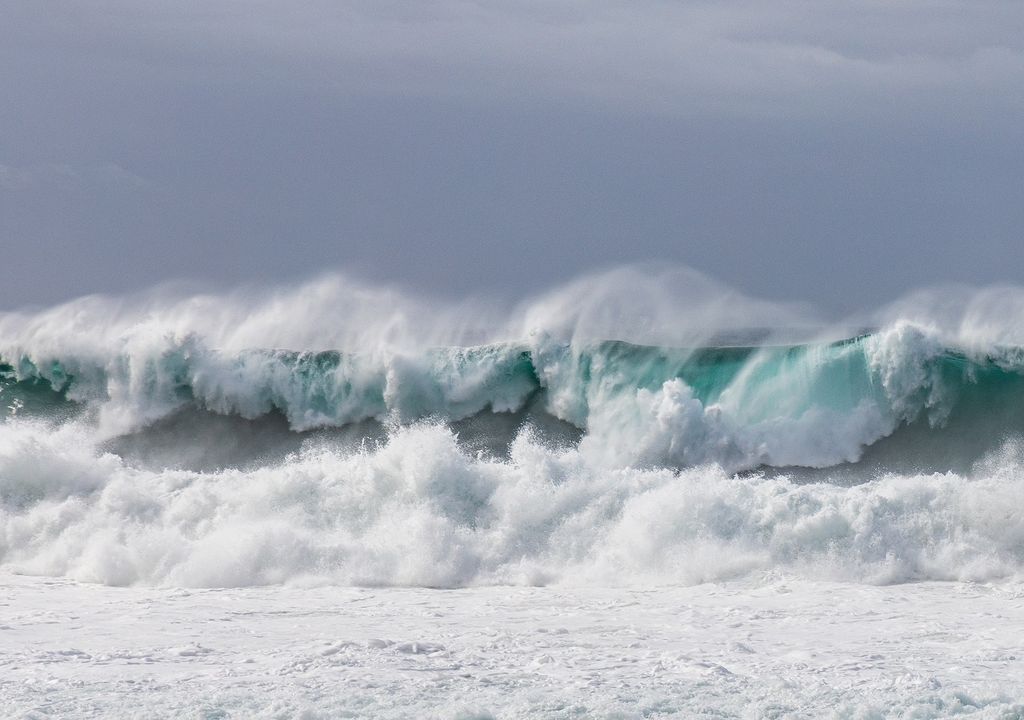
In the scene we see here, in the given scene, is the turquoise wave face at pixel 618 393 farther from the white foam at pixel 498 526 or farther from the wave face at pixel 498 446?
the white foam at pixel 498 526

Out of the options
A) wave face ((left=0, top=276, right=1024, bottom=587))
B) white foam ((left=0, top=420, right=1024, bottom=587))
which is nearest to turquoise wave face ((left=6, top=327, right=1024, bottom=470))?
wave face ((left=0, top=276, right=1024, bottom=587))

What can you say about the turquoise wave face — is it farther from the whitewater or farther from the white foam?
the white foam

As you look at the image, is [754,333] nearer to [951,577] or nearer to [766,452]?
[766,452]

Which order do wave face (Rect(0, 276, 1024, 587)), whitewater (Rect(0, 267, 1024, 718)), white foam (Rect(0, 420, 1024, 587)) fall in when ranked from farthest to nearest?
wave face (Rect(0, 276, 1024, 587)) < white foam (Rect(0, 420, 1024, 587)) < whitewater (Rect(0, 267, 1024, 718))

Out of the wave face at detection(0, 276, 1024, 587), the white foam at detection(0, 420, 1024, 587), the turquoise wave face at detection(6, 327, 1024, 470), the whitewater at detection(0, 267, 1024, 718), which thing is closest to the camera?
the whitewater at detection(0, 267, 1024, 718)

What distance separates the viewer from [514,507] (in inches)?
489

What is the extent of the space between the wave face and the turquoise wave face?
0.04m

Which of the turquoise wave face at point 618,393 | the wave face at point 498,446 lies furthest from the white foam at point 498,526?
the turquoise wave face at point 618,393

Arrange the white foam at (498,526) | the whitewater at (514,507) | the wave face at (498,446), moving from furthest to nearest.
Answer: the wave face at (498,446), the white foam at (498,526), the whitewater at (514,507)

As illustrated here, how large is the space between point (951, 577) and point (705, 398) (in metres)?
5.61

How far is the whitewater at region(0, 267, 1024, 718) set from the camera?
27.2ft

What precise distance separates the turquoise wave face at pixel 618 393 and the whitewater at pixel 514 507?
4 cm

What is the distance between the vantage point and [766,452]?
1527 centimetres

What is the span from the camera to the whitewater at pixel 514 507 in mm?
8289
